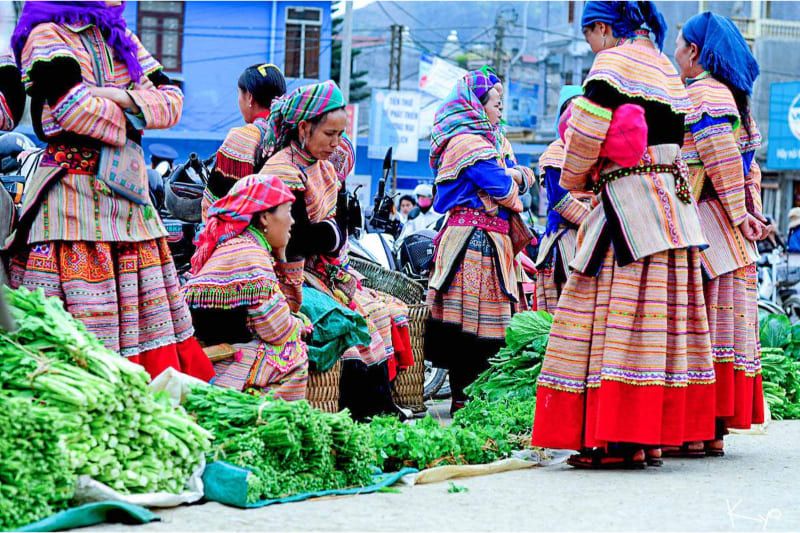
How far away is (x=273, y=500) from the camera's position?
4477 mm

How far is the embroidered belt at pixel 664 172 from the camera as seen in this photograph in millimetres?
5812

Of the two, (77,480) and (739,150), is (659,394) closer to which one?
(739,150)

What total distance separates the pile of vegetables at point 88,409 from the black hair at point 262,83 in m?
3.02

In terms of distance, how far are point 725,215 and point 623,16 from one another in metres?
1.33

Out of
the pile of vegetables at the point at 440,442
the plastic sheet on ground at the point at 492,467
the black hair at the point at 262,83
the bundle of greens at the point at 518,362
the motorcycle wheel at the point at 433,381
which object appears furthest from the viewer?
the motorcycle wheel at the point at 433,381

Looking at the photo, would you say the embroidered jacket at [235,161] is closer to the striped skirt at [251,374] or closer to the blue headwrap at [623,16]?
the striped skirt at [251,374]

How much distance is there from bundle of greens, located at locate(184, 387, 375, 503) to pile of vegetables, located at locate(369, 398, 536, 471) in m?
0.47

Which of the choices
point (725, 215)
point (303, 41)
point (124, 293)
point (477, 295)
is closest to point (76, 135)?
point (124, 293)

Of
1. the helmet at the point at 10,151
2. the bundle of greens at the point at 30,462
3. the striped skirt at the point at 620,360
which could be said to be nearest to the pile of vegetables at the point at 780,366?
the striped skirt at the point at 620,360

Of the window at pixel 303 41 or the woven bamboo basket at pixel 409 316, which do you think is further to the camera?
the window at pixel 303 41

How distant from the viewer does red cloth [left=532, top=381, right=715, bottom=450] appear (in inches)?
221

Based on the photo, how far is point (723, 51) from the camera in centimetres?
661

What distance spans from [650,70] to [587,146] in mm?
531

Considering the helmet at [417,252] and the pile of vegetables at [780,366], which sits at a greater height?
the helmet at [417,252]
